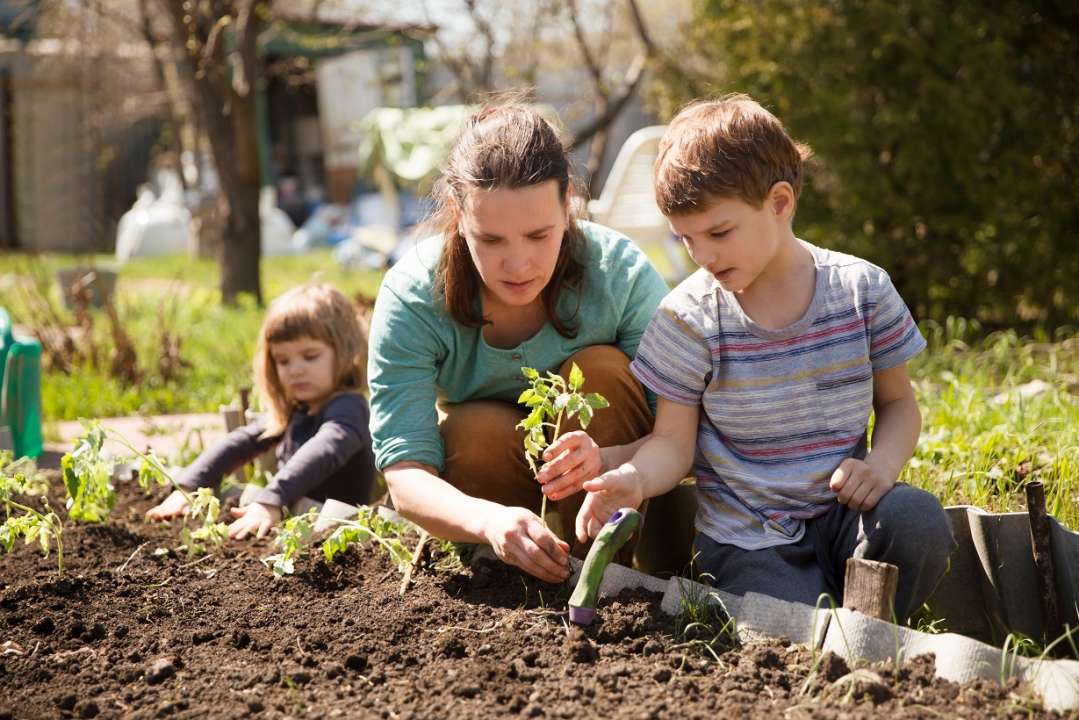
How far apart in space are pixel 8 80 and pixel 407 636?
51.0 feet

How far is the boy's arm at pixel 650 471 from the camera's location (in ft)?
7.18

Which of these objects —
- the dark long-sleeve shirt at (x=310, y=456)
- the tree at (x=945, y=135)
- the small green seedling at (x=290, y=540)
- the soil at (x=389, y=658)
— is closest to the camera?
the soil at (x=389, y=658)

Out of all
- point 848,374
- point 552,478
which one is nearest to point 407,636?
point 552,478

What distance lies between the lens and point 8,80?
50.2ft

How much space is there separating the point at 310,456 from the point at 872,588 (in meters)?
1.72

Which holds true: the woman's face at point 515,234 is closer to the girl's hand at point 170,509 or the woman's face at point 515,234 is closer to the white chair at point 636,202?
the girl's hand at point 170,509

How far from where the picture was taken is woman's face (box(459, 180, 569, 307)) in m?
2.28

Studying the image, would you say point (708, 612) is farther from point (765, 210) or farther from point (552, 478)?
point (765, 210)

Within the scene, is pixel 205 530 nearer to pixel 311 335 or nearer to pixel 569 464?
pixel 311 335

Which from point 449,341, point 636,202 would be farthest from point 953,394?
point 636,202

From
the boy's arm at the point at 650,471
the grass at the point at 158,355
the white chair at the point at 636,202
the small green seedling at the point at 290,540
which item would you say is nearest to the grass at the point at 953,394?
the grass at the point at 158,355

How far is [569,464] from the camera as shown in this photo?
217cm

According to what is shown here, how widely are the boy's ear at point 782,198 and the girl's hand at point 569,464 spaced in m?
0.61

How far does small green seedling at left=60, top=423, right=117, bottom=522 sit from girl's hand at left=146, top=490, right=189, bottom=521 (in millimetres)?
300
